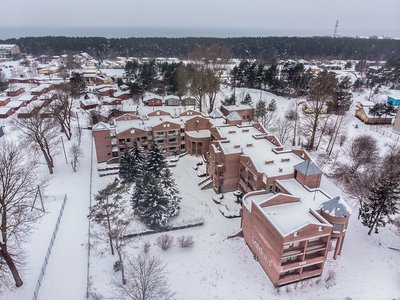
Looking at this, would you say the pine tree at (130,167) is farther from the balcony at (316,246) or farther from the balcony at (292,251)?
the balcony at (316,246)

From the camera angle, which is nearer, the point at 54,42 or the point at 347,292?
the point at 347,292

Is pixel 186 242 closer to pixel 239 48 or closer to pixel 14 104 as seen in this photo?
pixel 14 104

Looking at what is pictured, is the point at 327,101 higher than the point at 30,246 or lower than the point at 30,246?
higher

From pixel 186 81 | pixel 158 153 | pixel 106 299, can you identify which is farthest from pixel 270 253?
pixel 186 81

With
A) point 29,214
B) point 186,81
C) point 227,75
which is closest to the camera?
point 29,214

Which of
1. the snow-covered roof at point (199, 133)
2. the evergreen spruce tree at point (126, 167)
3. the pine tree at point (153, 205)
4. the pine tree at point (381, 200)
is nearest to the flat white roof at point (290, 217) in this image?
the pine tree at point (381, 200)

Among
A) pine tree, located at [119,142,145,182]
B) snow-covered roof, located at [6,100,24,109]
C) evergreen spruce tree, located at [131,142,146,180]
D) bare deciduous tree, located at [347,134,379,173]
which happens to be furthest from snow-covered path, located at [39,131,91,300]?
snow-covered roof, located at [6,100,24,109]

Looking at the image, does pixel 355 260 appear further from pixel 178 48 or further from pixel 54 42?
pixel 54 42

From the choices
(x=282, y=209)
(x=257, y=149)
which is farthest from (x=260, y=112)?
(x=282, y=209)
